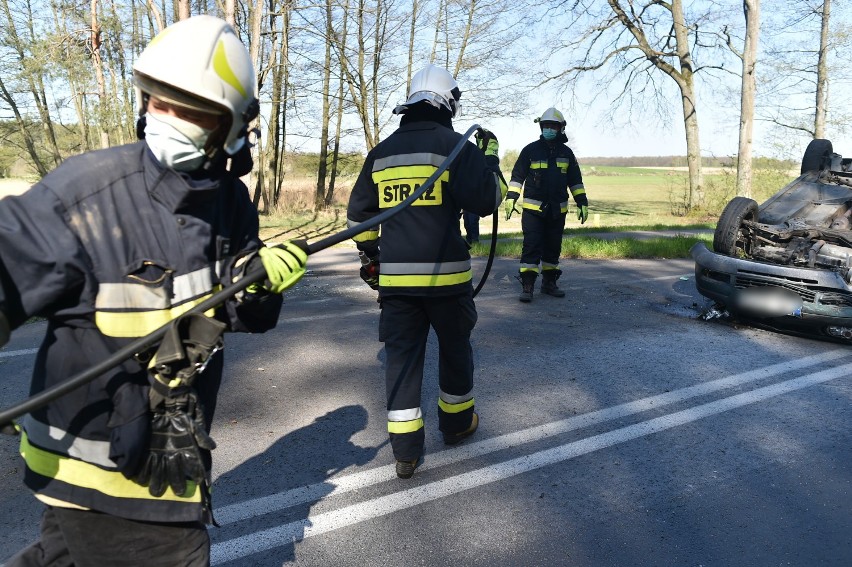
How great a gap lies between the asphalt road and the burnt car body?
319 millimetres

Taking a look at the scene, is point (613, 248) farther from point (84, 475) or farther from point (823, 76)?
point (823, 76)

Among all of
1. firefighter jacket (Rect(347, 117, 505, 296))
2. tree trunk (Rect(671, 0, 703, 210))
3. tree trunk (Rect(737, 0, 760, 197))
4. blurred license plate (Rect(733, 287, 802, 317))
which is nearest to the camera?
firefighter jacket (Rect(347, 117, 505, 296))

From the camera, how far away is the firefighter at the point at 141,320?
1733mm

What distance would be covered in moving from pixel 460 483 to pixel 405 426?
419 millimetres

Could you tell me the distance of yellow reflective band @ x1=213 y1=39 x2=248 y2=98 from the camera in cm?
180

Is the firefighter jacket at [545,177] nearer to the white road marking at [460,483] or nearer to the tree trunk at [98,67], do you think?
the white road marking at [460,483]

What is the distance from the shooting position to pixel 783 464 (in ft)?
12.8

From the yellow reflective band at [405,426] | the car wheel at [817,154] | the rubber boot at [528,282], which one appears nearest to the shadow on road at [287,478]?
the yellow reflective band at [405,426]

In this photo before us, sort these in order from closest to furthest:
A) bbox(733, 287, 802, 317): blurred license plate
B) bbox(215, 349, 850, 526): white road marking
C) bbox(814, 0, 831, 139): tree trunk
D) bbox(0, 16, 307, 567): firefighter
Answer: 1. bbox(0, 16, 307, 567): firefighter
2. bbox(215, 349, 850, 526): white road marking
3. bbox(733, 287, 802, 317): blurred license plate
4. bbox(814, 0, 831, 139): tree trunk

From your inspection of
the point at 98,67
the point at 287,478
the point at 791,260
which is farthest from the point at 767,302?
the point at 98,67

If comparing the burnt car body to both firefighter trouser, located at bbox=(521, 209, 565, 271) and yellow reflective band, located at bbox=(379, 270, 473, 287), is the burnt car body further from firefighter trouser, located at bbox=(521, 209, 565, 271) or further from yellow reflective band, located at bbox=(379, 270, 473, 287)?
yellow reflective band, located at bbox=(379, 270, 473, 287)

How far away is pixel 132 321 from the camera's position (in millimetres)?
1777

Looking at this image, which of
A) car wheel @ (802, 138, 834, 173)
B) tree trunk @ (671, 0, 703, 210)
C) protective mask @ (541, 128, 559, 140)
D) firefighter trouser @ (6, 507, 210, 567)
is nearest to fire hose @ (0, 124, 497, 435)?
firefighter trouser @ (6, 507, 210, 567)

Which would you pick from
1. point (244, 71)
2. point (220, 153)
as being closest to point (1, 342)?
point (220, 153)
